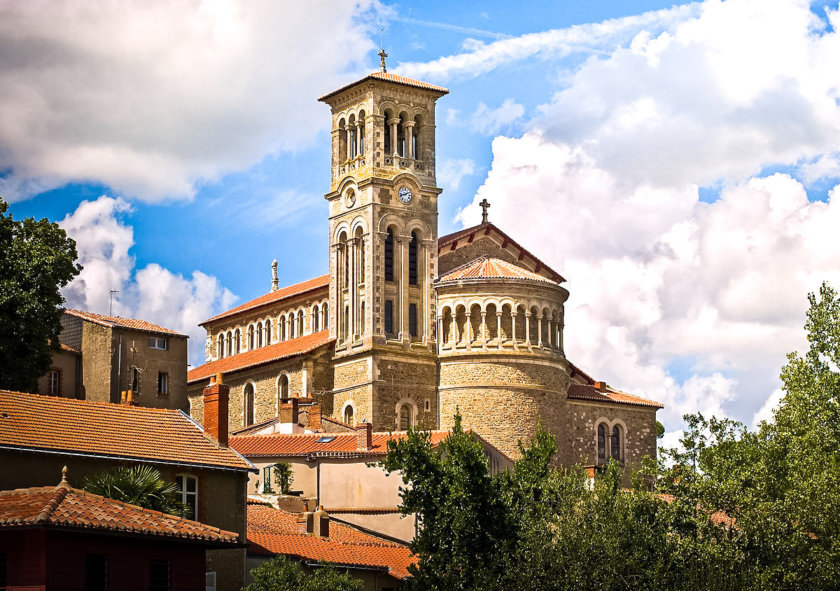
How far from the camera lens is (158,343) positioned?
7150 centimetres

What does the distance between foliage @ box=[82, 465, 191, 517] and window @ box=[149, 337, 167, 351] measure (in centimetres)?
3227

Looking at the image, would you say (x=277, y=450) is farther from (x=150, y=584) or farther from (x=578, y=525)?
(x=150, y=584)

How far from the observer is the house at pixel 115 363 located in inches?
2712

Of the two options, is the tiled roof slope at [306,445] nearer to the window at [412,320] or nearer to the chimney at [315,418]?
the chimney at [315,418]

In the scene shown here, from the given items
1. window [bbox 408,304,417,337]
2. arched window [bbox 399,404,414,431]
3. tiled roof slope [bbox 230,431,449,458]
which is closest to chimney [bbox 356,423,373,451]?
tiled roof slope [bbox 230,431,449,458]

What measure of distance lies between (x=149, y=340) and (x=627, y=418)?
26.8 m

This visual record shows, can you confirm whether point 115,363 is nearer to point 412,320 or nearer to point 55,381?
point 55,381

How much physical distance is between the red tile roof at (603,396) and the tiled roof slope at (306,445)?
1633cm

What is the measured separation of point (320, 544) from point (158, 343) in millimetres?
26728

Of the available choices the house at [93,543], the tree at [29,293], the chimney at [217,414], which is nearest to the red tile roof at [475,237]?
the tree at [29,293]

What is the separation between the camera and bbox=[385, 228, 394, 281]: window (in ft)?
250

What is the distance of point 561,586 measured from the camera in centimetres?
4022

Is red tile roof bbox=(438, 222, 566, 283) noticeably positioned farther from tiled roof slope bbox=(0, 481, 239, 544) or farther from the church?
tiled roof slope bbox=(0, 481, 239, 544)

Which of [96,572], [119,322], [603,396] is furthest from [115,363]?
[96,572]
